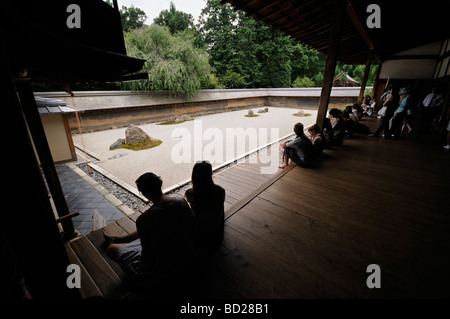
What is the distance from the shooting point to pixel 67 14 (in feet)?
5.50

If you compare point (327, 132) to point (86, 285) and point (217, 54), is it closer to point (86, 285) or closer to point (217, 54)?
point (86, 285)

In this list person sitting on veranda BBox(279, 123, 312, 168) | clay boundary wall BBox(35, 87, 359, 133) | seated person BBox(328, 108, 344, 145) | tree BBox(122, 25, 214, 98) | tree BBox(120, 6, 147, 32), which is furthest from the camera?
tree BBox(120, 6, 147, 32)

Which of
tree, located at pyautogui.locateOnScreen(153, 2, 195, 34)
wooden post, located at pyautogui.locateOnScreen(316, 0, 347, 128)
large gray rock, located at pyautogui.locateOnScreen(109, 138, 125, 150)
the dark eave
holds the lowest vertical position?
large gray rock, located at pyautogui.locateOnScreen(109, 138, 125, 150)

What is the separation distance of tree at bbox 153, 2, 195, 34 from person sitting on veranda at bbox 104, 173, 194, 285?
3134cm

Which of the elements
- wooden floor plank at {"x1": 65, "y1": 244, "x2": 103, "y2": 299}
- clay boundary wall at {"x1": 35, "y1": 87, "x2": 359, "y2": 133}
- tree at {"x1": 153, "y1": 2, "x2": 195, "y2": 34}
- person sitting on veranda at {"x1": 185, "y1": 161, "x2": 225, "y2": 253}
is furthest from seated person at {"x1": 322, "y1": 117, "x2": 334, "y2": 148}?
tree at {"x1": 153, "y1": 2, "x2": 195, "y2": 34}

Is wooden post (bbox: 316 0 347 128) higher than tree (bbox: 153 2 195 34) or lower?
lower

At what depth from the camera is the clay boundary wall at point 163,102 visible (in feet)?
32.0

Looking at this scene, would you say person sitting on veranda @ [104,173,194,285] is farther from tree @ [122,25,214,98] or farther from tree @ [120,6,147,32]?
tree @ [120,6,147,32]

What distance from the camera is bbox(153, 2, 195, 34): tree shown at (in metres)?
26.4

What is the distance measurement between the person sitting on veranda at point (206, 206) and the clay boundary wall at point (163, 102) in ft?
21.5

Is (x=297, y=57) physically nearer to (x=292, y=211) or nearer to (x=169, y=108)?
(x=169, y=108)

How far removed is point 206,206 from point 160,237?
49cm
